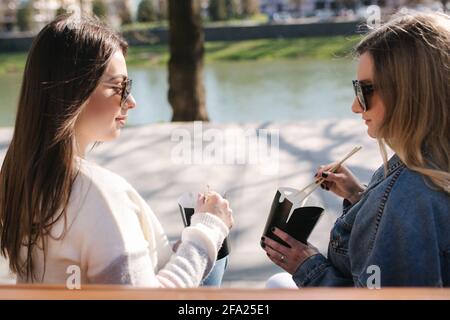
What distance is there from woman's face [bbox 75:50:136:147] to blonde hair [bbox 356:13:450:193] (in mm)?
654

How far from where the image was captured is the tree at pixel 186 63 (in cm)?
756

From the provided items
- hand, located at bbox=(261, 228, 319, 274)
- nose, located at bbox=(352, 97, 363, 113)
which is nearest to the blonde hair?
nose, located at bbox=(352, 97, 363, 113)

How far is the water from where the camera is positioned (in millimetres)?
9951

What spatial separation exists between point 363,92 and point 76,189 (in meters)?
0.76

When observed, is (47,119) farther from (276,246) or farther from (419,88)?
(419,88)

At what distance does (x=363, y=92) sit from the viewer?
1.54 m

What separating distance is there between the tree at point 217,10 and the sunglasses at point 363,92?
3504 cm

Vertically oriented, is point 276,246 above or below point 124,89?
below

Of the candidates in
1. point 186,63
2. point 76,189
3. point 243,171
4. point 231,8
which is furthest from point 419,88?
point 231,8

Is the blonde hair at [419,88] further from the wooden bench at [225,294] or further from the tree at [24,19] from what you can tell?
the tree at [24,19]

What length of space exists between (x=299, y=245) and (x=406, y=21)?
673 millimetres

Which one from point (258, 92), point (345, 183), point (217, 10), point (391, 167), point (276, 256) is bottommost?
point (258, 92)

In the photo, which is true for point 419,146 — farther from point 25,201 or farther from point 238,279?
point 238,279

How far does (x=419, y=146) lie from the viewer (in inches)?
Result: 56.0
